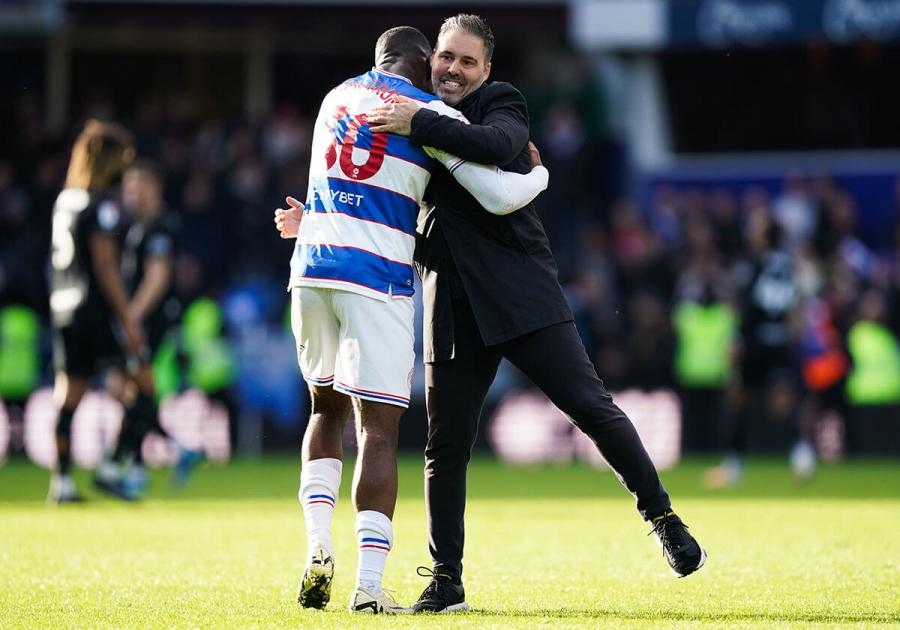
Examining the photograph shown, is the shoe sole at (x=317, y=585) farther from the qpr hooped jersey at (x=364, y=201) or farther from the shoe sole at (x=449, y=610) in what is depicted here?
the qpr hooped jersey at (x=364, y=201)

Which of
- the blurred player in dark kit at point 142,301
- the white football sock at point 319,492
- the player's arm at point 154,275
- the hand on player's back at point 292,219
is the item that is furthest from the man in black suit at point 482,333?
the player's arm at point 154,275

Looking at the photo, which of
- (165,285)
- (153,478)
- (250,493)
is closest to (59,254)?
(165,285)

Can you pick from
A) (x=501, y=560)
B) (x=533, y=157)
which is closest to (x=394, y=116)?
(x=533, y=157)

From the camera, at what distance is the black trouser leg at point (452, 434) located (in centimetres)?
668

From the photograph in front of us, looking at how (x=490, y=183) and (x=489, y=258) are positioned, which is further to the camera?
(x=489, y=258)

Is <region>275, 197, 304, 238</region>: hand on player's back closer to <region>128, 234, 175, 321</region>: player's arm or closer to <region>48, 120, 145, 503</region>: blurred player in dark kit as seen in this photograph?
<region>48, 120, 145, 503</region>: blurred player in dark kit

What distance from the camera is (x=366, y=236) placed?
6.51 meters

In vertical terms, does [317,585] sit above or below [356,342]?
below

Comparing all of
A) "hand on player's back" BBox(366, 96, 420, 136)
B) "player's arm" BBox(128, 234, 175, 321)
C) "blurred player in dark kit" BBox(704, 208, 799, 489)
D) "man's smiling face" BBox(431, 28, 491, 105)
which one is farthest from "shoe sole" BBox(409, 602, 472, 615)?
"blurred player in dark kit" BBox(704, 208, 799, 489)

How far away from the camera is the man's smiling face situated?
6.62 m

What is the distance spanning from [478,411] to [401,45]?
1.55m

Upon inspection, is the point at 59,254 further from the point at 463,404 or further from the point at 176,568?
the point at 463,404

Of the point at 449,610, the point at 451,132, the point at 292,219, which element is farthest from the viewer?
the point at 292,219

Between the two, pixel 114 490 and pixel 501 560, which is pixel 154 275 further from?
pixel 501 560
